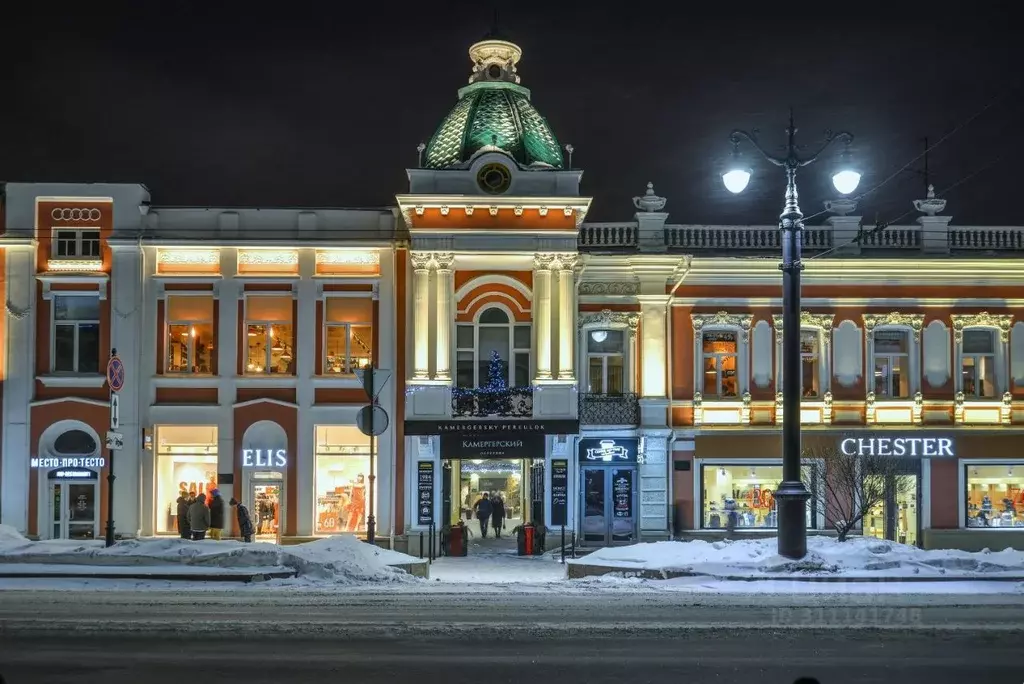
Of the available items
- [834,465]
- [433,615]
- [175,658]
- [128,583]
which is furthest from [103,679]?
[834,465]

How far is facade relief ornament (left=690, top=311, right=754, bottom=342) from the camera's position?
31094mm

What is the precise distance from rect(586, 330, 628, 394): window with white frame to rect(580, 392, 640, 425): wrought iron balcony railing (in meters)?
0.52

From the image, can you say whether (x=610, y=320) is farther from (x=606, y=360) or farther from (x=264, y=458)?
(x=264, y=458)

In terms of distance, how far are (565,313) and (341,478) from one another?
7.57 meters

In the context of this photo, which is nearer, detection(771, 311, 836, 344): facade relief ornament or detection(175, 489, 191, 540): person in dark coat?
detection(175, 489, 191, 540): person in dark coat

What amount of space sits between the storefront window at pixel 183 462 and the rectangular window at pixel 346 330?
3.78 metres

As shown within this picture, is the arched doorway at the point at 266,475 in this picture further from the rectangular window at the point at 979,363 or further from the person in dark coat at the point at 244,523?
the rectangular window at the point at 979,363

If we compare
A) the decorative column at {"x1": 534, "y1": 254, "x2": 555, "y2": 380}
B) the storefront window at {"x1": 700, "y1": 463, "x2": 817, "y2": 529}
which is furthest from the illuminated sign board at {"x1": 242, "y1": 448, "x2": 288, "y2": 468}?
the storefront window at {"x1": 700, "y1": 463, "x2": 817, "y2": 529}

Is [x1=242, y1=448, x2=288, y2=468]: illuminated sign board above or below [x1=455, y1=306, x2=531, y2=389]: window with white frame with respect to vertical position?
below

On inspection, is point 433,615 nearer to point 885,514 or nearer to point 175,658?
point 175,658

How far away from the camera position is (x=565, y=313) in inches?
1144

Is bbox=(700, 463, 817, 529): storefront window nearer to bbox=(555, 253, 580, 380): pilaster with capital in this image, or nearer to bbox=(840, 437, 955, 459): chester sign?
bbox=(840, 437, 955, 459): chester sign

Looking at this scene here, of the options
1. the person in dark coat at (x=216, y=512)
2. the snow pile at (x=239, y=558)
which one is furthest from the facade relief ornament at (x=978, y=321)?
the person in dark coat at (x=216, y=512)

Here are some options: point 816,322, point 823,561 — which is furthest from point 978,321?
point 823,561
